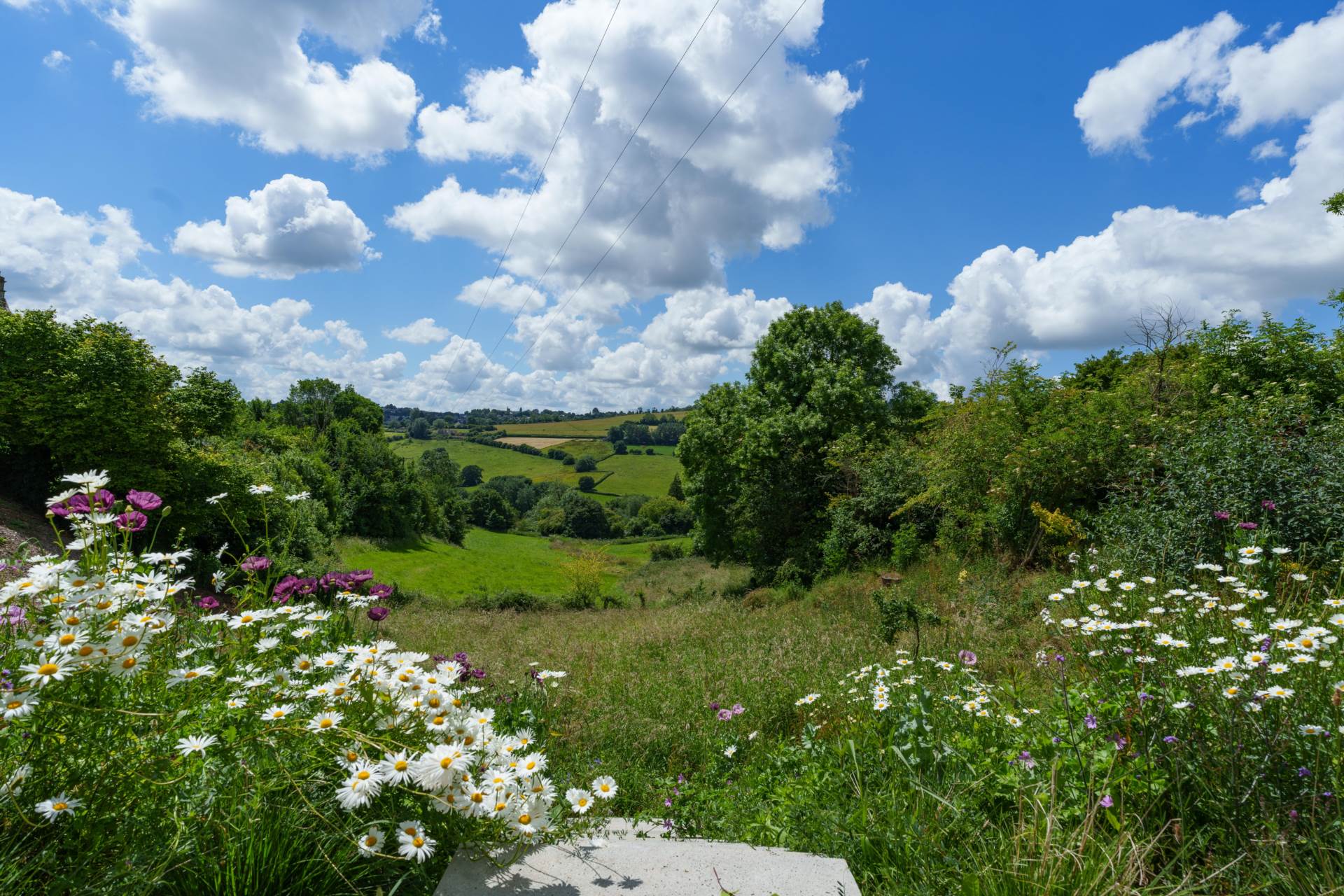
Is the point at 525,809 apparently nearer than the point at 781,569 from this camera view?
Yes

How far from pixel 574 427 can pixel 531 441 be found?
1234 cm

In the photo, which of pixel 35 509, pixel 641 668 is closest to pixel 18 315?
pixel 35 509

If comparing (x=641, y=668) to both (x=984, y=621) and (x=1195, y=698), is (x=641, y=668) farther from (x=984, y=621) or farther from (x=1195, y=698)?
(x=1195, y=698)

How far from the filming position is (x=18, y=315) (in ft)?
53.0

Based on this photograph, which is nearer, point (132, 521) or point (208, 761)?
point (208, 761)

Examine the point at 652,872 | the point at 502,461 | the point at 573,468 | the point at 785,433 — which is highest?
the point at 785,433

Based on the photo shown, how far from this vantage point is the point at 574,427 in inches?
4577

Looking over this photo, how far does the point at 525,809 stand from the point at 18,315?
2244 cm

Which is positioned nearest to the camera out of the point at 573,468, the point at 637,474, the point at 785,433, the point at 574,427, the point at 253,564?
the point at 253,564

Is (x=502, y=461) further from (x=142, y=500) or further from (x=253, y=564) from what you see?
(x=142, y=500)

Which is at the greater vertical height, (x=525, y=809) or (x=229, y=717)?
(x=229, y=717)

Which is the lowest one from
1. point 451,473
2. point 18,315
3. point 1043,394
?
point 451,473

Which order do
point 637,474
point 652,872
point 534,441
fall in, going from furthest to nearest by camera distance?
point 534,441 < point 637,474 < point 652,872

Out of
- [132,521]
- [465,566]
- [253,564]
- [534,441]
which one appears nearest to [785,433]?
[253,564]
